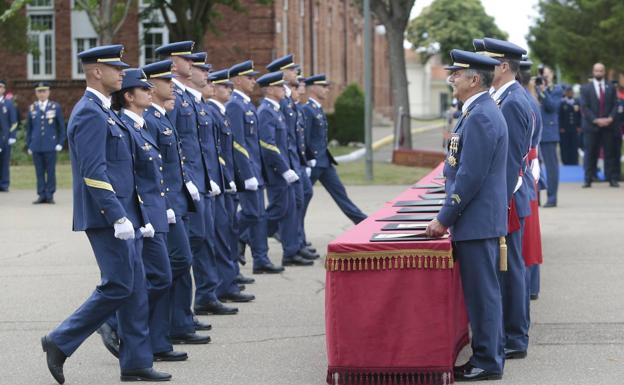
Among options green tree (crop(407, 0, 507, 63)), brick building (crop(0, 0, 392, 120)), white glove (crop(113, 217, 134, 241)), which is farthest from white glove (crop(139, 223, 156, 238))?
green tree (crop(407, 0, 507, 63))

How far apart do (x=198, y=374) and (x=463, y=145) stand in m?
2.22

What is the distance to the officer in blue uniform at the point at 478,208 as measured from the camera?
785 centimetres

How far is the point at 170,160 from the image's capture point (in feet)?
30.6

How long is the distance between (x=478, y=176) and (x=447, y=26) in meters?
91.2

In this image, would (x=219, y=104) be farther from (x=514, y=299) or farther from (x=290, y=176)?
(x=514, y=299)

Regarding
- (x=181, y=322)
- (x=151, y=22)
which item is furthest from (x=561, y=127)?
(x=181, y=322)

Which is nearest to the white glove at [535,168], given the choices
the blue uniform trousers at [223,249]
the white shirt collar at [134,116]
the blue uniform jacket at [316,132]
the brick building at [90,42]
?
the blue uniform trousers at [223,249]

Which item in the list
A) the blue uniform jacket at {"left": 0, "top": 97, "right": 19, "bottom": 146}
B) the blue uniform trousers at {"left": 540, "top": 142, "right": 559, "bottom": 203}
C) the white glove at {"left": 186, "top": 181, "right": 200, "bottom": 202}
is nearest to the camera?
the white glove at {"left": 186, "top": 181, "right": 200, "bottom": 202}

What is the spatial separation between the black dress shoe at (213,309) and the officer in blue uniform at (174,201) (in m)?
1.04

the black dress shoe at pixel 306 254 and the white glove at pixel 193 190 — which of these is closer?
the white glove at pixel 193 190

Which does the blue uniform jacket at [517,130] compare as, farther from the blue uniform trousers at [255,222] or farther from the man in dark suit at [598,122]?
the man in dark suit at [598,122]

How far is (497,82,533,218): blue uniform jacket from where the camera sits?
28.5ft

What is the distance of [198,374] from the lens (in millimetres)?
8398

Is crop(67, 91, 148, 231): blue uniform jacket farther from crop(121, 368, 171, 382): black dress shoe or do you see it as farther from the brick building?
the brick building
